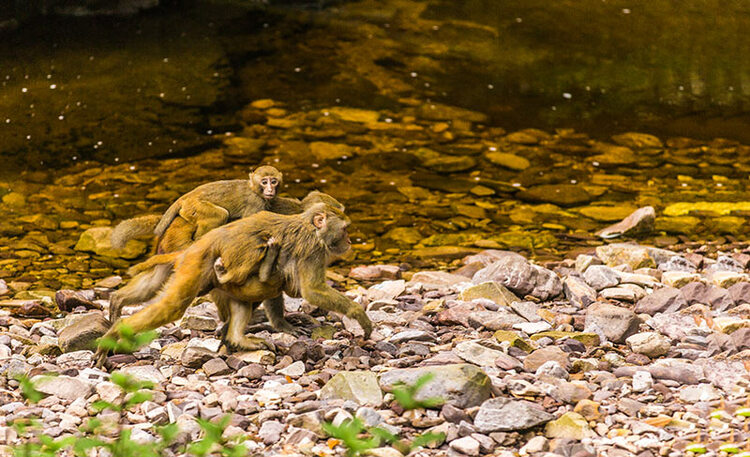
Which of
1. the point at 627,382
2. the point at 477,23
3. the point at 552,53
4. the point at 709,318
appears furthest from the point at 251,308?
the point at 477,23

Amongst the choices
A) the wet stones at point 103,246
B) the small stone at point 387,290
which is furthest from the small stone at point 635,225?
the wet stones at point 103,246

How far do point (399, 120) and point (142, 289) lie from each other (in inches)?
268

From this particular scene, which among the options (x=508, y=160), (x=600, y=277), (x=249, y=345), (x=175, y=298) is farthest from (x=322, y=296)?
(x=508, y=160)

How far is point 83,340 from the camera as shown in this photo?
5.98 m

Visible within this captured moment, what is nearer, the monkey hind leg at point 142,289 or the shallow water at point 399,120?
the monkey hind leg at point 142,289

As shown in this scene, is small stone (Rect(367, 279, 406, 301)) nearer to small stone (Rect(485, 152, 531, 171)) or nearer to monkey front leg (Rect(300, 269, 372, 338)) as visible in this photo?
monkey front leg (Rect(300, 269, 372, 338))

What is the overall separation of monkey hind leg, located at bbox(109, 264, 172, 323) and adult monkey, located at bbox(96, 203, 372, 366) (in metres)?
0.05

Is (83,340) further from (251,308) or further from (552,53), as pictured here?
(552,53)

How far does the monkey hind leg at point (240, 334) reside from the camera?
5.81m

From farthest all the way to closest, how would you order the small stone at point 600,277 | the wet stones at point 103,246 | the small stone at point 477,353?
the wet stones at point 103,246
the small stone at point 600,277
the small stone at point 477,353

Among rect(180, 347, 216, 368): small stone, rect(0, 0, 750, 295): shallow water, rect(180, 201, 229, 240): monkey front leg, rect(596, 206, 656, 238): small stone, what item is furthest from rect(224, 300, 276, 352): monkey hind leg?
rect(596, 206, 656, 238): small stone

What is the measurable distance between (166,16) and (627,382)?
12877mm

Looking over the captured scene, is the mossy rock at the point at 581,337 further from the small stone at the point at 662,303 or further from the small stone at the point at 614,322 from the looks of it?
the small stone at the point at 662,303

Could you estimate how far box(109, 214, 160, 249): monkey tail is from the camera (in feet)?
21.4
